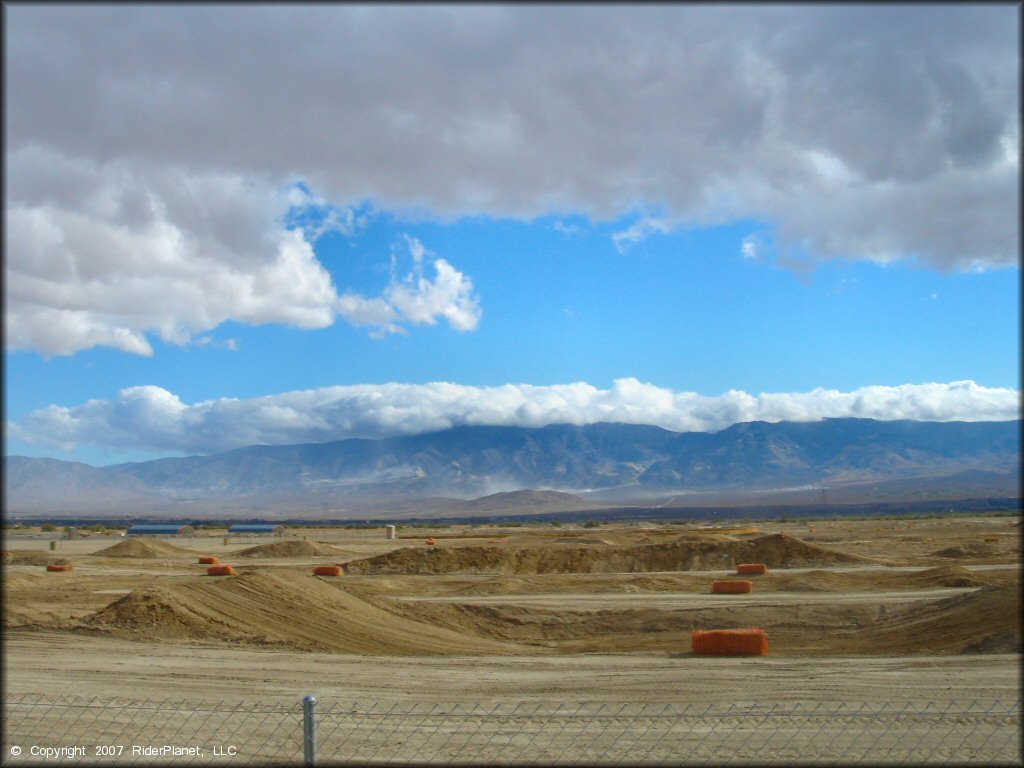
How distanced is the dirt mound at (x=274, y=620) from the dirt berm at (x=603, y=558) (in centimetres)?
2391

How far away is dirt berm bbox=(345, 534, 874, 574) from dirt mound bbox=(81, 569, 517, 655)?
23915 millimetres

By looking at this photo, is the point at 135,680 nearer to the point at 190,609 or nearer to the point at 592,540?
the point at 190,609

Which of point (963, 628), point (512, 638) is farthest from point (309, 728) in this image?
point (512, 638)

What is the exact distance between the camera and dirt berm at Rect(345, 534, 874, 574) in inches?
2093

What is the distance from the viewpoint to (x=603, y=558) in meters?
54.8

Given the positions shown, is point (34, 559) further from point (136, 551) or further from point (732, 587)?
point (732, 587)

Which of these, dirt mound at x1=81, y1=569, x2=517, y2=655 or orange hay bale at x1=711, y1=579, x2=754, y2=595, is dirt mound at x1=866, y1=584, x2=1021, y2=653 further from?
dirt mound at x1=81, y1=569, x2=517, y2=655

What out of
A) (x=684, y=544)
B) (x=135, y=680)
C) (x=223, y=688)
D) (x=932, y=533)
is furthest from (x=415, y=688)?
(x=932, y=533)

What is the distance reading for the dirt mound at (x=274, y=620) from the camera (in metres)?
24.2

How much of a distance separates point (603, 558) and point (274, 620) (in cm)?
3180

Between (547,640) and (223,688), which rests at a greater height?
(223,688)

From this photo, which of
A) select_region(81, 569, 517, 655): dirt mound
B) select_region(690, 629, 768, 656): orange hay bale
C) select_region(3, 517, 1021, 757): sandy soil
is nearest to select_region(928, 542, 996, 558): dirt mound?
select_region(3, 517, 1021, 757): sandy soil

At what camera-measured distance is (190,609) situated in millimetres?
25469

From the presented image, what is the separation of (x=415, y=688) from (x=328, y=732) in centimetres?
454
